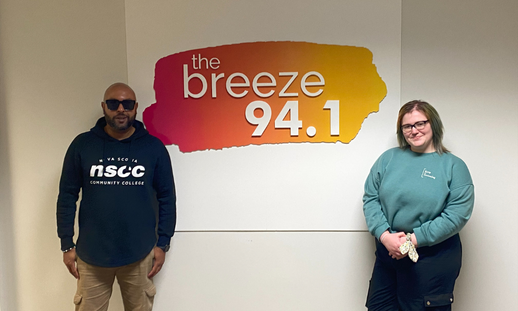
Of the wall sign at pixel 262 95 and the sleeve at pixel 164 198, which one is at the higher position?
the wall sign at pixel 262 95

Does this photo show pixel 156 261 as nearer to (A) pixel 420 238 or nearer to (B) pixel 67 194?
(B) pixel 67 194

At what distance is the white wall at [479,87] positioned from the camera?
6.47 feet

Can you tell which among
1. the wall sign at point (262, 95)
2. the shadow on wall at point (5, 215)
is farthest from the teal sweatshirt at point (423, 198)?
the shadow on wall at point (5, 215)

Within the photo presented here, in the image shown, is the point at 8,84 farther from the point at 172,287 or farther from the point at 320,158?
the point at 320,158

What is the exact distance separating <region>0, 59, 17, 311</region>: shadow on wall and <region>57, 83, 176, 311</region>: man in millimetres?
426

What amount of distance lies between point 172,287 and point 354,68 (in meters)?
1.97

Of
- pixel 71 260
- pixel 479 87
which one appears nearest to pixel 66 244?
pixel 71 260

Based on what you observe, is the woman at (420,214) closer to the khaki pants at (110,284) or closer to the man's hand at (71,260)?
the khaki pants at (110,284)

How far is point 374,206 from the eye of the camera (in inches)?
69.3

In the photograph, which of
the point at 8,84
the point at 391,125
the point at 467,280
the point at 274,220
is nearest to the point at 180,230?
the point at 274,220

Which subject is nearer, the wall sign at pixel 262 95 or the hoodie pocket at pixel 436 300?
the hoodie pocket at pixel 436 300

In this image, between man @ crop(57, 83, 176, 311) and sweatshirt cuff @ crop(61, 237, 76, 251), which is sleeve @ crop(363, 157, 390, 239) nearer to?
man @ crop(57, 83, 176, 311)

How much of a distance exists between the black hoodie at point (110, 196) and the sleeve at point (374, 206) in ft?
4.15

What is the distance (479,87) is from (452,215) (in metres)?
0.98
